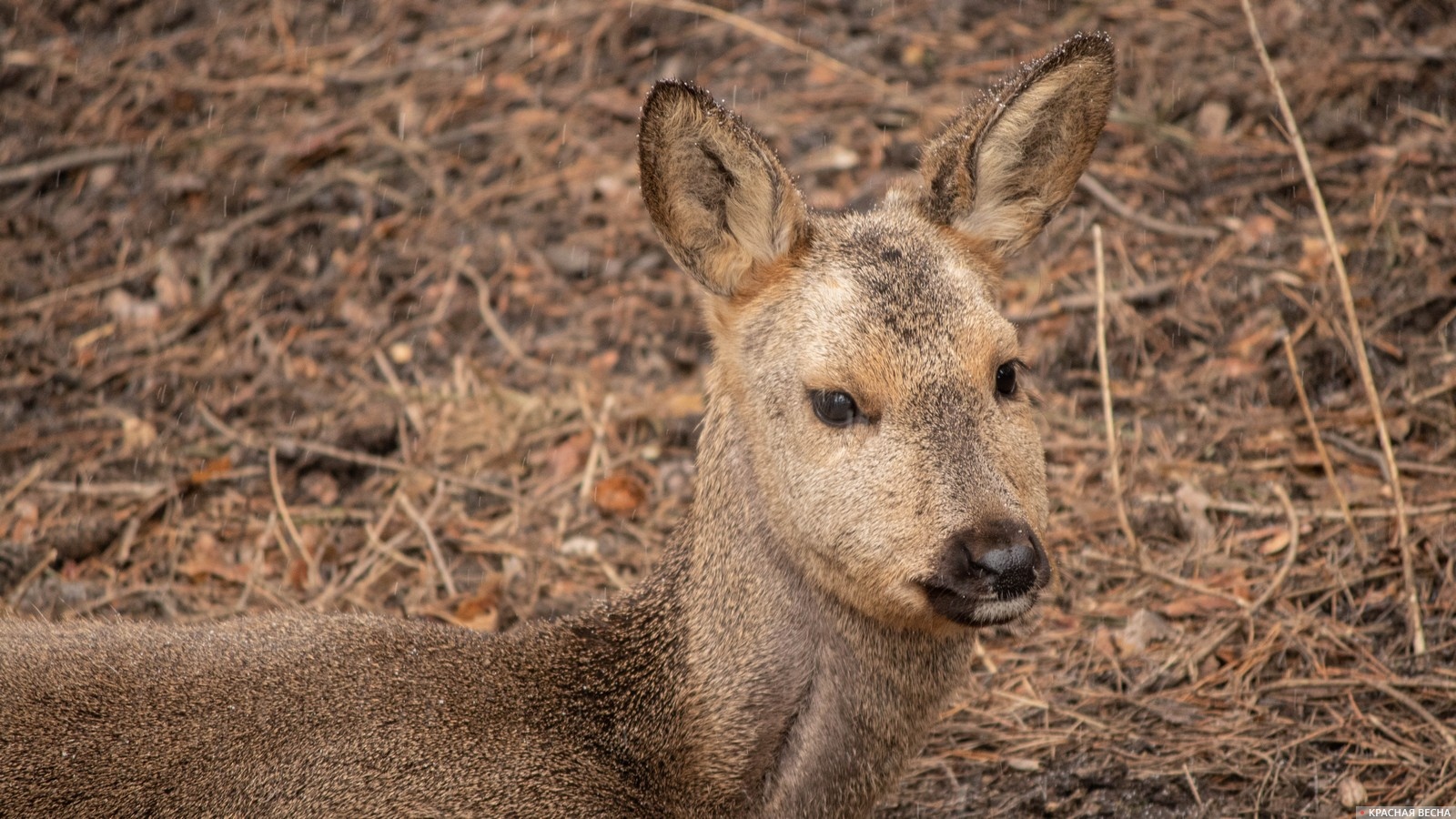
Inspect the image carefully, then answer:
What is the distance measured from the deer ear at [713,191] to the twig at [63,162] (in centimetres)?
581

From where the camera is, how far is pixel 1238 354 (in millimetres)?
6961

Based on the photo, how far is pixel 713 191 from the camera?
14.4 ft

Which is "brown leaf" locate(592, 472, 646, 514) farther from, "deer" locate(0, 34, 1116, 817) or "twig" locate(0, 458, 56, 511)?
"twig" locate(0, 458, 56, 511)

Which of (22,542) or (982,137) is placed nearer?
(982,137)

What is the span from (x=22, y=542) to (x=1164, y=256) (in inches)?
229

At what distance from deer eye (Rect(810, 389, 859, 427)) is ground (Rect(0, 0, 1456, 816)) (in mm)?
1796

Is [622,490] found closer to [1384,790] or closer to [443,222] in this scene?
[443,222]

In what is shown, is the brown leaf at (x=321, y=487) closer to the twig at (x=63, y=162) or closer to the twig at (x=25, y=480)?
the twig at (x=25, y=480)

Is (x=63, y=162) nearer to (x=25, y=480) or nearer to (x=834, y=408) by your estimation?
(x=25, y=480)

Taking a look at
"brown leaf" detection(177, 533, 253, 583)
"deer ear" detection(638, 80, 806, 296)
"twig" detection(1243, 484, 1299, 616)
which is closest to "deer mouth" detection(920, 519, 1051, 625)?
"deer ear" detection(638, 80, 806, 296)

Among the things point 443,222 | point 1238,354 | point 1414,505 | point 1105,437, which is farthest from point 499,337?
point 1414,505

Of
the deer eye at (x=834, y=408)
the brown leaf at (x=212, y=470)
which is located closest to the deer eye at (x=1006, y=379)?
the deer eye at (x=834, y=408)

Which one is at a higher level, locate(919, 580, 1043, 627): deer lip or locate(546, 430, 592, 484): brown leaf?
locate(919, 580, 1043, 627): deer lip

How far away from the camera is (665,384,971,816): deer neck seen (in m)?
4.27
